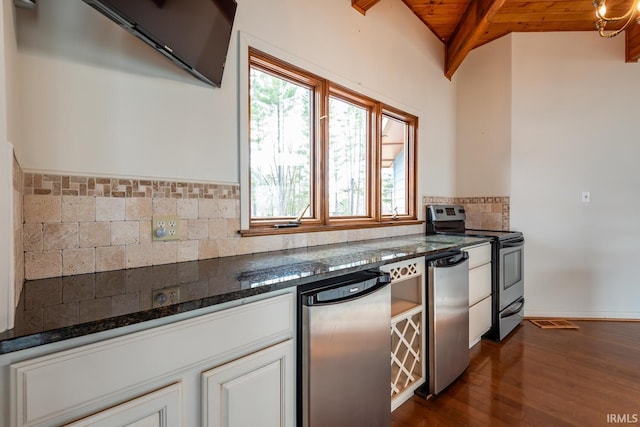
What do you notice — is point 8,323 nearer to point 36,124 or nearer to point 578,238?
point 36,124

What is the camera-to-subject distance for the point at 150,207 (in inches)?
50.1

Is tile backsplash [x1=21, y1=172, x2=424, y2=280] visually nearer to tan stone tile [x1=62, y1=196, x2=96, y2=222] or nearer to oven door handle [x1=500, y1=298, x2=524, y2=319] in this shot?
tan stone tile [x1=62, y1=196, x2=96, y2=222]

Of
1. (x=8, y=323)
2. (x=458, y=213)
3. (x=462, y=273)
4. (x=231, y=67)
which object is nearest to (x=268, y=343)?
(x=8, y=323)

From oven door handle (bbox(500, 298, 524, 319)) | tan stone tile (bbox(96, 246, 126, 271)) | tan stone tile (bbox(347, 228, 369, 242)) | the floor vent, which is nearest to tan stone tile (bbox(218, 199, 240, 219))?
tan stone tile (bbox(96, 246, 126, 271))

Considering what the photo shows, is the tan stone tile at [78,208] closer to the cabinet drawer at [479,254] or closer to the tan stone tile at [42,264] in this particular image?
the tan stone tile at [42,264]

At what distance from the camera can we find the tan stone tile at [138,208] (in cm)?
121

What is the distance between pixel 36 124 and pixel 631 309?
186 inches

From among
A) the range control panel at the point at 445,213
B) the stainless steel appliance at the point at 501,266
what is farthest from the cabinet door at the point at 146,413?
the range control panel at the point at 445,213

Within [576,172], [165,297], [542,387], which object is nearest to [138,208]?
[165,297]

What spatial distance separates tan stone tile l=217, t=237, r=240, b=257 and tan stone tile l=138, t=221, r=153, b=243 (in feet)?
1.04

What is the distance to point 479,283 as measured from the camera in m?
2.34

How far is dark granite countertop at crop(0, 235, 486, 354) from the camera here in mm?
640

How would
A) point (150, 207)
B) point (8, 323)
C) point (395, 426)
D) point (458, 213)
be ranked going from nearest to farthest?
point (8, 323), point (150, 207), point (395, 426), point (458, 213)

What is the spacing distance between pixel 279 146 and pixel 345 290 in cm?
109
